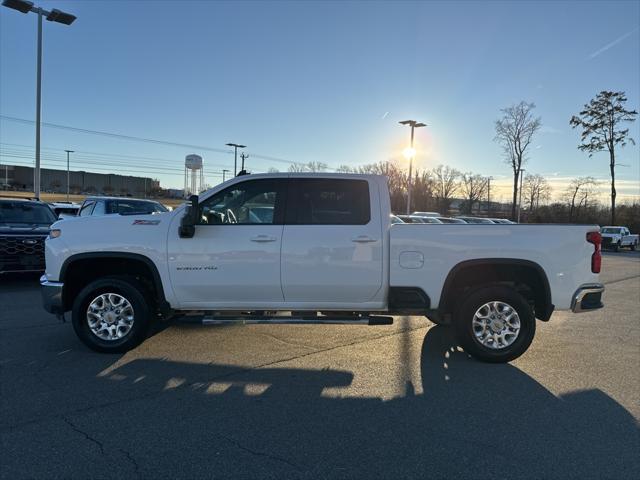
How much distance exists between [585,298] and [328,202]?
9.89 feet

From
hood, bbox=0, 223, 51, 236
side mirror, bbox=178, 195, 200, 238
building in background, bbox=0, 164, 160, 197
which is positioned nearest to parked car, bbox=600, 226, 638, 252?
hood, bbox=0, 223, 51, 236

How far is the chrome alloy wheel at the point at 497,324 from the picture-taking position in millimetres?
5230

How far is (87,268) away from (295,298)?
2486 mm

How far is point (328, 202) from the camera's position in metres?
5.34

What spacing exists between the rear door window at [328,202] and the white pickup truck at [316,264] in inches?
0.5

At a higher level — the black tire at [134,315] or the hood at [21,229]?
the hood at [21,229]

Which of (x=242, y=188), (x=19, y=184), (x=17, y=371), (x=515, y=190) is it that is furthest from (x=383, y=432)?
(x=19, y=184)

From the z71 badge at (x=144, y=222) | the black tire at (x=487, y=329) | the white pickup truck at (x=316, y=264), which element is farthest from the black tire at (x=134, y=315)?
the black tire at (x=487, y=329)

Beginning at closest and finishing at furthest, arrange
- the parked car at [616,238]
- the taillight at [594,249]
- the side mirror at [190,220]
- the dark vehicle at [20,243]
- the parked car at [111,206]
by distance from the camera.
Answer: the side mirror at [190,220], the taillight at [594,249], the dark vehicle at [20,243], the parked car at [111,206], the parked car at [616,238]

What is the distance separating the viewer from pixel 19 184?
102 meters

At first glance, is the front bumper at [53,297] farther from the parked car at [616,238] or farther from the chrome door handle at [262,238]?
the parked car at [616,238]

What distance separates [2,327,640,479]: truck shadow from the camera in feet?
10.3

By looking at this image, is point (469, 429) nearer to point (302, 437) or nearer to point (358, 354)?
point (302, 437)

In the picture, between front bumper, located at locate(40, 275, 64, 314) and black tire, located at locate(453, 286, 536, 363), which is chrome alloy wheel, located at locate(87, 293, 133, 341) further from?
black tire, located at locate(453, 286, 536, 363)
